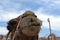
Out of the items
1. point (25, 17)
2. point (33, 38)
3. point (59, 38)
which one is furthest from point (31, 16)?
point (59, 38)

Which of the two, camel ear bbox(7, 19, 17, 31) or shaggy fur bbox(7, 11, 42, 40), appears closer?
shaggy fur bbox(7, 11, 42, 40)

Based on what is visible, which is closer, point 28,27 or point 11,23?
point 28,27

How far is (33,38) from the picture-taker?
1.91m

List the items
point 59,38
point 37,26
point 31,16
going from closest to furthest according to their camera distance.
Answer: point 37,26 → point 31,16 → point 59,38

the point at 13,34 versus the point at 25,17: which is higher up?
the point at 25,17

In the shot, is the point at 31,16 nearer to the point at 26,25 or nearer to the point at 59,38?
the point at 26,25

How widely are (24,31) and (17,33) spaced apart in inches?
6.4

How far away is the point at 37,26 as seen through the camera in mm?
1766

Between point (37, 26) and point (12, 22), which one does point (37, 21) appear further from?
point (12, 22)

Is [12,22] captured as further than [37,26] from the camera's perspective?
Yes

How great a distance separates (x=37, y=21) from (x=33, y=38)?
0.19 metres

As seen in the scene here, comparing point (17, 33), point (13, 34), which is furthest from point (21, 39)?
point (13, 34)

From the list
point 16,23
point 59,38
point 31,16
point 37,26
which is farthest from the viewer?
point 59,38

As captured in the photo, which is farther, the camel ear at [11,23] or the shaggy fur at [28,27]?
the camel ear at [11,23]
